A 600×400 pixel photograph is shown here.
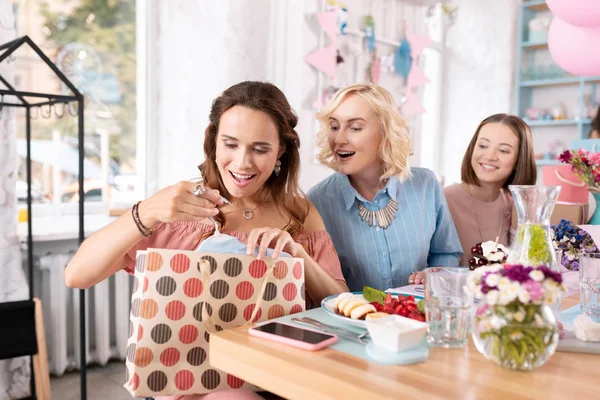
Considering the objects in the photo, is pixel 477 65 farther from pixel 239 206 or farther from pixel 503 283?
pixel 503 283

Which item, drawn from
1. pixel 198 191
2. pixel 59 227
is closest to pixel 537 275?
pixel 198 191

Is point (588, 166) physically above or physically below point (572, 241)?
above

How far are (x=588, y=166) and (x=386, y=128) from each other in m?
0.70

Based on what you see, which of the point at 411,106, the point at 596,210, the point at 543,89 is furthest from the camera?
the point at 543,89

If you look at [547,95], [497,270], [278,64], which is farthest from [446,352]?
[547,95]

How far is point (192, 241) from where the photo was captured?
4.99 ft

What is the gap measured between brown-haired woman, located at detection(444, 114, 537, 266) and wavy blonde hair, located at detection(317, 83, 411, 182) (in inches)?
23.5

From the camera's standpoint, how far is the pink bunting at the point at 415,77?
13.6 feet

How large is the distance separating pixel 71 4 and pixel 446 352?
2692mm

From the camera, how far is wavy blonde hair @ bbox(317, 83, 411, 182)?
183 cm

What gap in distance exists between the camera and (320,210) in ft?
6.25

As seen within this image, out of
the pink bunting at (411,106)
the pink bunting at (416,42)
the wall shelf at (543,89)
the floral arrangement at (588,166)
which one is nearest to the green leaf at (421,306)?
the floral arrangement at (588,166)

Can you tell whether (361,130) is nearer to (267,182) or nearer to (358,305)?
(267,182)

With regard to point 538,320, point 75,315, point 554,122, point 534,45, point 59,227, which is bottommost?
point 75,315
